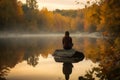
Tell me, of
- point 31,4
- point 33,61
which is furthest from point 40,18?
point 33,61

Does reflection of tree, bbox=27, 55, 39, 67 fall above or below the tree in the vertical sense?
below

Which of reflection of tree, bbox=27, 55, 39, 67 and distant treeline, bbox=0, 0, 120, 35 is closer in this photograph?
distant treeline, bbox=0, 0, 120, 35

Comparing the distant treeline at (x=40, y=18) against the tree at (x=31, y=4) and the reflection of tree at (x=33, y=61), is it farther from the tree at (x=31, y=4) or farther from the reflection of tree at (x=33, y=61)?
the reflection of tree at (x=33, y=61)

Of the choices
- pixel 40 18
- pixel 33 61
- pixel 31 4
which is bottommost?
→ pixel 33 61

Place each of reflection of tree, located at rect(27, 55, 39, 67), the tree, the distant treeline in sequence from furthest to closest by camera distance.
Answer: the tree, reflection of tree, located at rect(27, 55, 39, 67), the distant treeline

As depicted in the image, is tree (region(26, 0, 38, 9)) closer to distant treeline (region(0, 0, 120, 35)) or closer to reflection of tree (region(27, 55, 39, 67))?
distant treeline (region(0, 0, 120, 35))

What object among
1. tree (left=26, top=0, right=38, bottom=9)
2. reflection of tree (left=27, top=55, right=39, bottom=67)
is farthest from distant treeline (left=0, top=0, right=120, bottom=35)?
reflection of tree (left=27, top=55, right=39, bottom=67)

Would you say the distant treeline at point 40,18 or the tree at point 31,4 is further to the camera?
the tree at point 31,4

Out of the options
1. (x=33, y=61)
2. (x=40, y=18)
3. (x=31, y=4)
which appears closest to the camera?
(x=33, y=61)

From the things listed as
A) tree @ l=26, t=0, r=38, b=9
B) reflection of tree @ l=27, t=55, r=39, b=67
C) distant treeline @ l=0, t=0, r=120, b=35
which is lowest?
reflection of tree @ l=27, t=55, r=39, b=67

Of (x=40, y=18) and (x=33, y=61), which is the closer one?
(x=33, y=61)

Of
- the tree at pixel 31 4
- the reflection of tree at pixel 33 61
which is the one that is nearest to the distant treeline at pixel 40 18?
the tree at pixel 31 4

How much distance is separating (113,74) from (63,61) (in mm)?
16322

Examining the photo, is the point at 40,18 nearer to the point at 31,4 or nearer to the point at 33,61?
the point at 31,4
